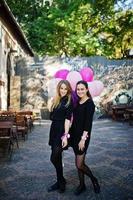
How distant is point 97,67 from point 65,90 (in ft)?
52.4

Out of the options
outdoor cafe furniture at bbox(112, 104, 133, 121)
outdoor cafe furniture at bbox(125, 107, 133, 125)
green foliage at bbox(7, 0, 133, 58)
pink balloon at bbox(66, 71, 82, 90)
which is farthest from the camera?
green foliage at bbox(7, 0, 133, 58)

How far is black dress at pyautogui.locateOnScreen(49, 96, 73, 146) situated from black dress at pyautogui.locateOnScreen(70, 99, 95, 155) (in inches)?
4.8

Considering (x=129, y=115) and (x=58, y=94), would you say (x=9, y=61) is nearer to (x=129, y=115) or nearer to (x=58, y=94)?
(x=129, y=115)

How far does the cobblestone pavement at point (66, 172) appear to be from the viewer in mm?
6098

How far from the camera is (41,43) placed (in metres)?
30.0

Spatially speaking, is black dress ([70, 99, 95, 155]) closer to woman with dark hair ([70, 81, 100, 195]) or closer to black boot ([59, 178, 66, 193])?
woman with dark hair ([70, 81, 100, 195])

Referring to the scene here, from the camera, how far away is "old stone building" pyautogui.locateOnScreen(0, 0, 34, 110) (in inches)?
696

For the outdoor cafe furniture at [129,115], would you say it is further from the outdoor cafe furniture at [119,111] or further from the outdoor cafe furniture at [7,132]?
the outdoor cafe furniture at [7,132]

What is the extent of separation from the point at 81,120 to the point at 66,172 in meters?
2.09

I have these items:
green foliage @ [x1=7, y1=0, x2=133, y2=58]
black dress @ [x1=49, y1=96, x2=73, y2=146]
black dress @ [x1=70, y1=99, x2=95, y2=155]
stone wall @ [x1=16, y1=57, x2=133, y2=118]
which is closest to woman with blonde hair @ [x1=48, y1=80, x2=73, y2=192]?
black dress @ [x1=49, y1=96, x2=73, y2=146]

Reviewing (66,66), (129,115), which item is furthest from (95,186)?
(66,66)

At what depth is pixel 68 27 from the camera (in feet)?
95.8

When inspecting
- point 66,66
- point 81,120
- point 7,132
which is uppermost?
point 66,66

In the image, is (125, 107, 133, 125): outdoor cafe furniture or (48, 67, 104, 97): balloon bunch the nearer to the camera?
(48, 67, 104, 97): balloon bunch
